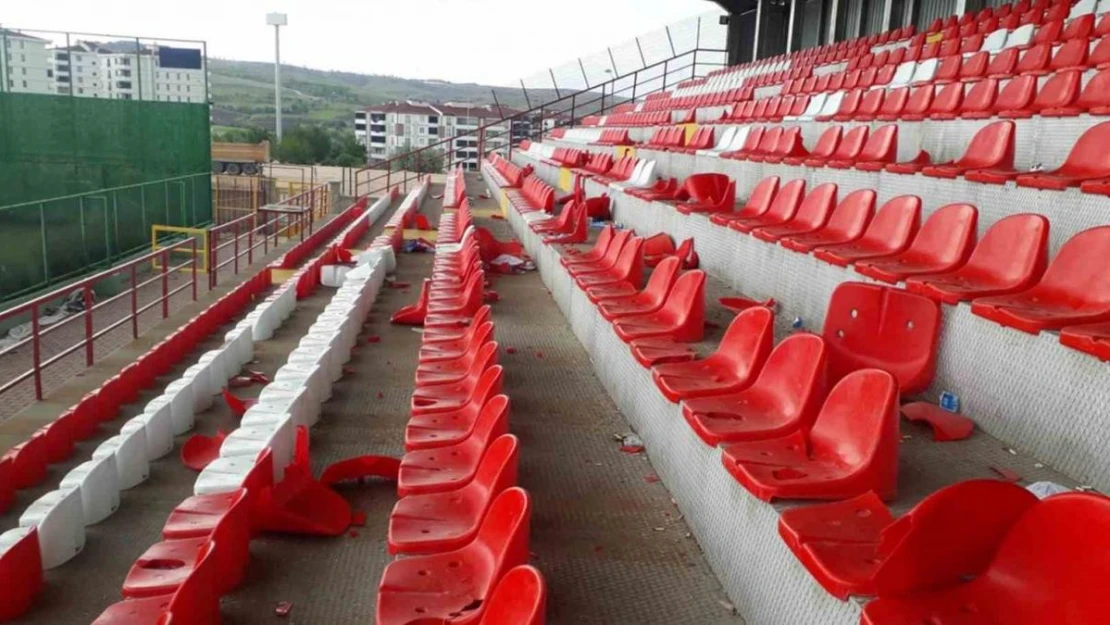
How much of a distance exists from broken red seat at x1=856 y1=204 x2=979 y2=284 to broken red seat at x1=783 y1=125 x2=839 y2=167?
5.81 feet

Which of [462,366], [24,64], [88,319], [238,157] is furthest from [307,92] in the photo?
[462,366]

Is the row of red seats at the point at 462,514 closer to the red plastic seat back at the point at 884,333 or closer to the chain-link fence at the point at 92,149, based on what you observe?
the red plastic seat back at the point at 884,333

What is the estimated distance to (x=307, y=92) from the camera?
63938 millimetres

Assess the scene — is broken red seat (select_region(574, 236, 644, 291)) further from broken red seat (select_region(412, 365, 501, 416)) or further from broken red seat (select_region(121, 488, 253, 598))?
broken red seat (select_region(121, 488, 253, 598))

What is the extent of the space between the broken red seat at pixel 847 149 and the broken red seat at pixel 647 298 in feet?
4.45

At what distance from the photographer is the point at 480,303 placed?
14.6 ft

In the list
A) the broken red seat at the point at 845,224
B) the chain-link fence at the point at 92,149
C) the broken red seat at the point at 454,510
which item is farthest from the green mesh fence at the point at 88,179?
the broken red seat at the point at 454,510

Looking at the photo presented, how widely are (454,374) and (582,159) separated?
20.2 ft

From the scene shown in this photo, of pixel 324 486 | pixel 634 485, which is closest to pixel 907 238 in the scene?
pixel 634 485

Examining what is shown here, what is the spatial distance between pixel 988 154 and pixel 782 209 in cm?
90

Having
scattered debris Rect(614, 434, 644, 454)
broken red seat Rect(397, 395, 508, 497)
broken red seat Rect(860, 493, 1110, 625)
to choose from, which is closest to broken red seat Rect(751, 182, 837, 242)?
scattered debris Rect(614, 434, 644, 454)

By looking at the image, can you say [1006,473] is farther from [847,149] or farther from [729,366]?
[847,149]

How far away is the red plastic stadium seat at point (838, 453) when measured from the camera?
5.59ft

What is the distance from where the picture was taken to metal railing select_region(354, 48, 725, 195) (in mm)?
16797
